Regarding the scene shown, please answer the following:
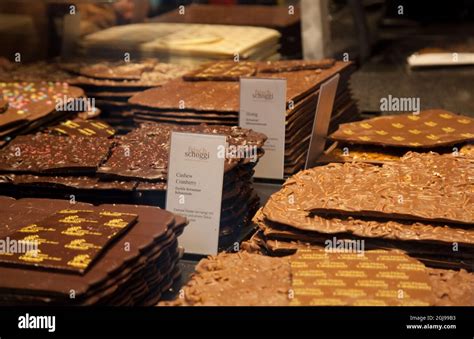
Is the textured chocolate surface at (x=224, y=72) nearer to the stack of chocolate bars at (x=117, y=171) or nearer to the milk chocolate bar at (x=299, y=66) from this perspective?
the milk chocolate bar at (x=299, y=66)

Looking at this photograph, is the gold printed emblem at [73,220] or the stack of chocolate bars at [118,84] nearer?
the gold printed emblem at [73,220]

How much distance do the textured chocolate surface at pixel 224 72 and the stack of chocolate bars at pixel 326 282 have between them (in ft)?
5.26

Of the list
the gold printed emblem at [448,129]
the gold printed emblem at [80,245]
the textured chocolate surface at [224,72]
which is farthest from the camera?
the textured chocolate surface at [224,72]

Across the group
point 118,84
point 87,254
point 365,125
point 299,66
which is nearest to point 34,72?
point 118,84

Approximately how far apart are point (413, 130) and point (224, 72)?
1.01 meters

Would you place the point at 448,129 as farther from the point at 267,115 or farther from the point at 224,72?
the point at 224,72

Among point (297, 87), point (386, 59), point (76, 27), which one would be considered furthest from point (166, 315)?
point (76, 27)

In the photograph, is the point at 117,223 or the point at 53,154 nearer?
the point at 117,223

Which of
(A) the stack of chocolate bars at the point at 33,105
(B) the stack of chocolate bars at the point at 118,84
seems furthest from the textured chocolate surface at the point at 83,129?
(B) the stack of chocolate bars at the point at 118,84

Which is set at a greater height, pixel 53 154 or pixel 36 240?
pixel 53 154

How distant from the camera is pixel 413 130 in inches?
120

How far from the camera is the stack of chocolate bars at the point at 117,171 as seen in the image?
8.07 feet

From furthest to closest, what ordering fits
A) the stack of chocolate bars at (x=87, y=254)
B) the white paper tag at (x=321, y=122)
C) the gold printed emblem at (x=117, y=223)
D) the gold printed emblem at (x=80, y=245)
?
the white paper tag at (x=321, y=122) → the gold printed emblem at (x=117, y=223) → the gold printed emblem at (x=80, y=245) → the stack of chocolate bars at (x=87, y=254)

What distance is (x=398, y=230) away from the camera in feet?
7.06
